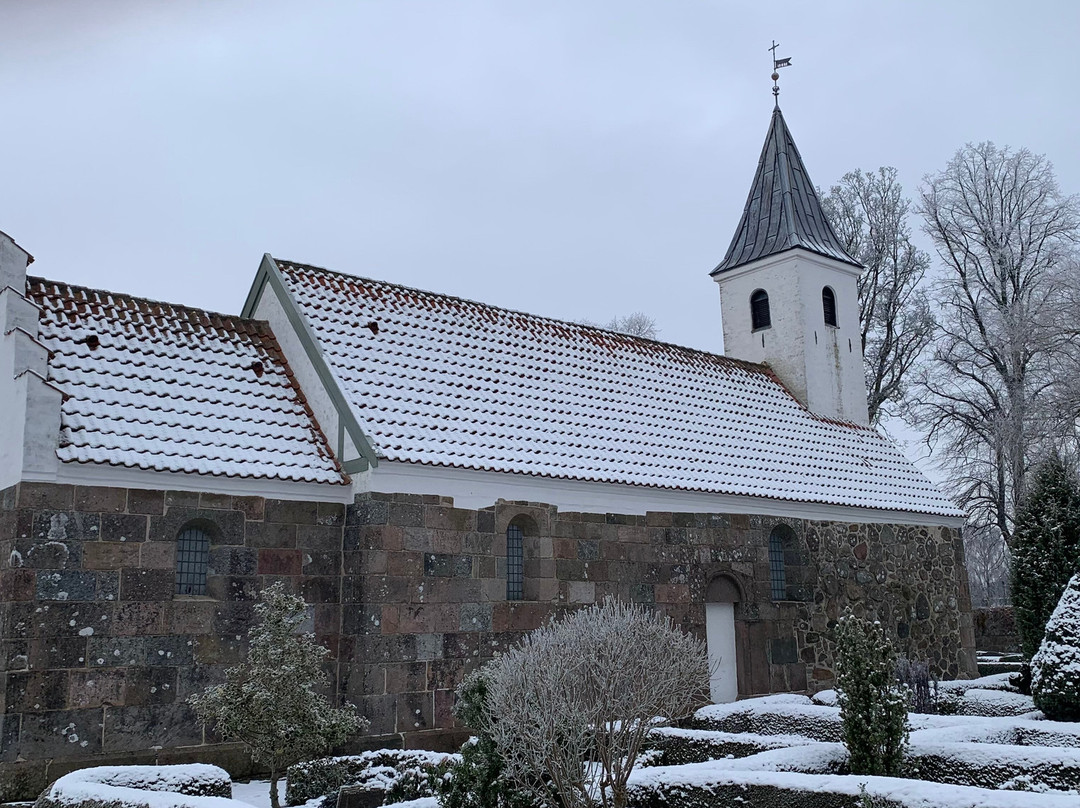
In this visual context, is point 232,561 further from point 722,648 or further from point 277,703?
point 722,648

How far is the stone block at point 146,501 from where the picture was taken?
9539mm

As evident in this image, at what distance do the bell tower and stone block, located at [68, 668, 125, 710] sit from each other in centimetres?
1324

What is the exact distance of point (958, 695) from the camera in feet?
42.6

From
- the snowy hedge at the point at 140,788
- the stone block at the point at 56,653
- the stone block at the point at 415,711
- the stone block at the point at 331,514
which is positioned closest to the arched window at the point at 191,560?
the stone block at the point at 56,653

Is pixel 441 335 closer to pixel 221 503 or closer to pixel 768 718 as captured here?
pixel 221 503

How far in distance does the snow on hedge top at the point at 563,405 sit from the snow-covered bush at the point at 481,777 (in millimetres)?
4130

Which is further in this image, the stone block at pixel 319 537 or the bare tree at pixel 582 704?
the stone block at pixel 319 537

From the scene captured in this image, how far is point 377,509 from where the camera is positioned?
10523mm

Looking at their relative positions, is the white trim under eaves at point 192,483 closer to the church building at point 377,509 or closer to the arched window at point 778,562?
the church building at point 377,509

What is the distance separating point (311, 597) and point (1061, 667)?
7.58 metres

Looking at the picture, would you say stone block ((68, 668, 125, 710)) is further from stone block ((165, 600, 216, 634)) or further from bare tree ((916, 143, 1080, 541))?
bare tree ((916, 143, 1080, 541))

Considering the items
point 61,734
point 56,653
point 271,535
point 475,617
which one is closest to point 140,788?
point 61,734

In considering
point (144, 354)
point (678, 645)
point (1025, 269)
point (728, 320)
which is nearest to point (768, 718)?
point (678, 645)

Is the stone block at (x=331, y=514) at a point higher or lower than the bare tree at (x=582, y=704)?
higher
